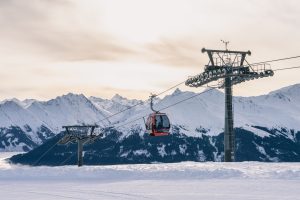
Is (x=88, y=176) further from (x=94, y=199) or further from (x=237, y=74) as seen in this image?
(x=237, y=74)

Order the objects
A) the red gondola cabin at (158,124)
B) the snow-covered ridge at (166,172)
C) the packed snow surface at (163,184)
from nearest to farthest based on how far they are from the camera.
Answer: the packed snow surface at (163,184), the snow-covered ridge at (166,172), the red gondola cabin at (158,124)

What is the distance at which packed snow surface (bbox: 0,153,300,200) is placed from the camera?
2798 centimetres

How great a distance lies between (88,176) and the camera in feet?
143

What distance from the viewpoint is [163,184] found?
34.0 metres

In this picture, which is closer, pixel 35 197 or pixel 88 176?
pixel 35 197

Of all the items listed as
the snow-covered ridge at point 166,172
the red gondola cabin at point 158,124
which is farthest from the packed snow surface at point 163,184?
the red gondola cabin at point 158,124

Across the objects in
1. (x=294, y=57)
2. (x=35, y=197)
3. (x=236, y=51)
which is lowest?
(x=35, y=197)

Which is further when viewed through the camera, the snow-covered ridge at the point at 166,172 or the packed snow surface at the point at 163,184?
the snow-covered ridge at the point at 166,172

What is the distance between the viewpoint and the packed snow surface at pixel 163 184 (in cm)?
2798

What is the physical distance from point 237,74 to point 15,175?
2500 cm

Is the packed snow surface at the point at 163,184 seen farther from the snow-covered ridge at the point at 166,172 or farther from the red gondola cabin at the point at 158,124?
the red gondola cabin at the point at 158,124

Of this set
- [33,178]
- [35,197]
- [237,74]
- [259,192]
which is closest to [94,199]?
[35,197]

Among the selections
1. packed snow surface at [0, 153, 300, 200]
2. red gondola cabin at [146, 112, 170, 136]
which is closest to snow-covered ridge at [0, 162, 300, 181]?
packed snow surface at [0, 153, 300, 200]

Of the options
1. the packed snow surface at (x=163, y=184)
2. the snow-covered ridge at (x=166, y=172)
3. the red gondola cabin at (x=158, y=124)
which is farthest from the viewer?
the red gondola cabin at (x=158, y=124)
